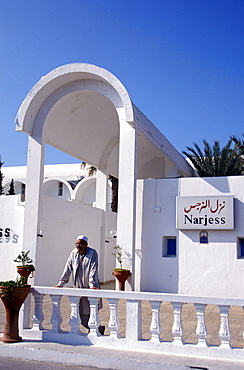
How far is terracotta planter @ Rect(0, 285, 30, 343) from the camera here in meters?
6.20

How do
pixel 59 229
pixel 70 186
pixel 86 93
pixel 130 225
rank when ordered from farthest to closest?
pixel 70 186 < pixel 59 229 < pixel 86 93 < pixel 130 225

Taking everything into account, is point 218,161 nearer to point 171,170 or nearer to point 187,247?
point 171,170

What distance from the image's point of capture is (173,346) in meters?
5.83

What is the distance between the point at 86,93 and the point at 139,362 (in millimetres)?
8970

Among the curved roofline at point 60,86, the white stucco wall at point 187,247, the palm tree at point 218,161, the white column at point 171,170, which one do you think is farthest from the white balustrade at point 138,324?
the palm tree at point 218,161

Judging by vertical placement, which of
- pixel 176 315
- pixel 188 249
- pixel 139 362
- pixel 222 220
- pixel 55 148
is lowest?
pixel 139 362

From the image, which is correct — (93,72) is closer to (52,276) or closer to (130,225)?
(130,225)

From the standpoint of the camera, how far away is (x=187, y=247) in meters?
12.0

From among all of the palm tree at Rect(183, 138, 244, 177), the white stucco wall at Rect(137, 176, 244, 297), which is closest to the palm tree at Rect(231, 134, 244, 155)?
the palm tree at Rect(183, 138, 244, 177)

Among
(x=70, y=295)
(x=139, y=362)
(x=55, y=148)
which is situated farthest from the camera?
(x=55, y=148)

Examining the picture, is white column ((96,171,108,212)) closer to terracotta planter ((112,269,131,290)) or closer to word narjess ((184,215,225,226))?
word narjess ((184,215,225,226))

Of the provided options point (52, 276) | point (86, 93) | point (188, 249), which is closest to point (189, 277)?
point (188, 249)

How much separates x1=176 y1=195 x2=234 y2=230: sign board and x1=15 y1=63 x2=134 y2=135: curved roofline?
2.88 meters

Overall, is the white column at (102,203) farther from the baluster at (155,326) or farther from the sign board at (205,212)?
the baluster at (155,326)
